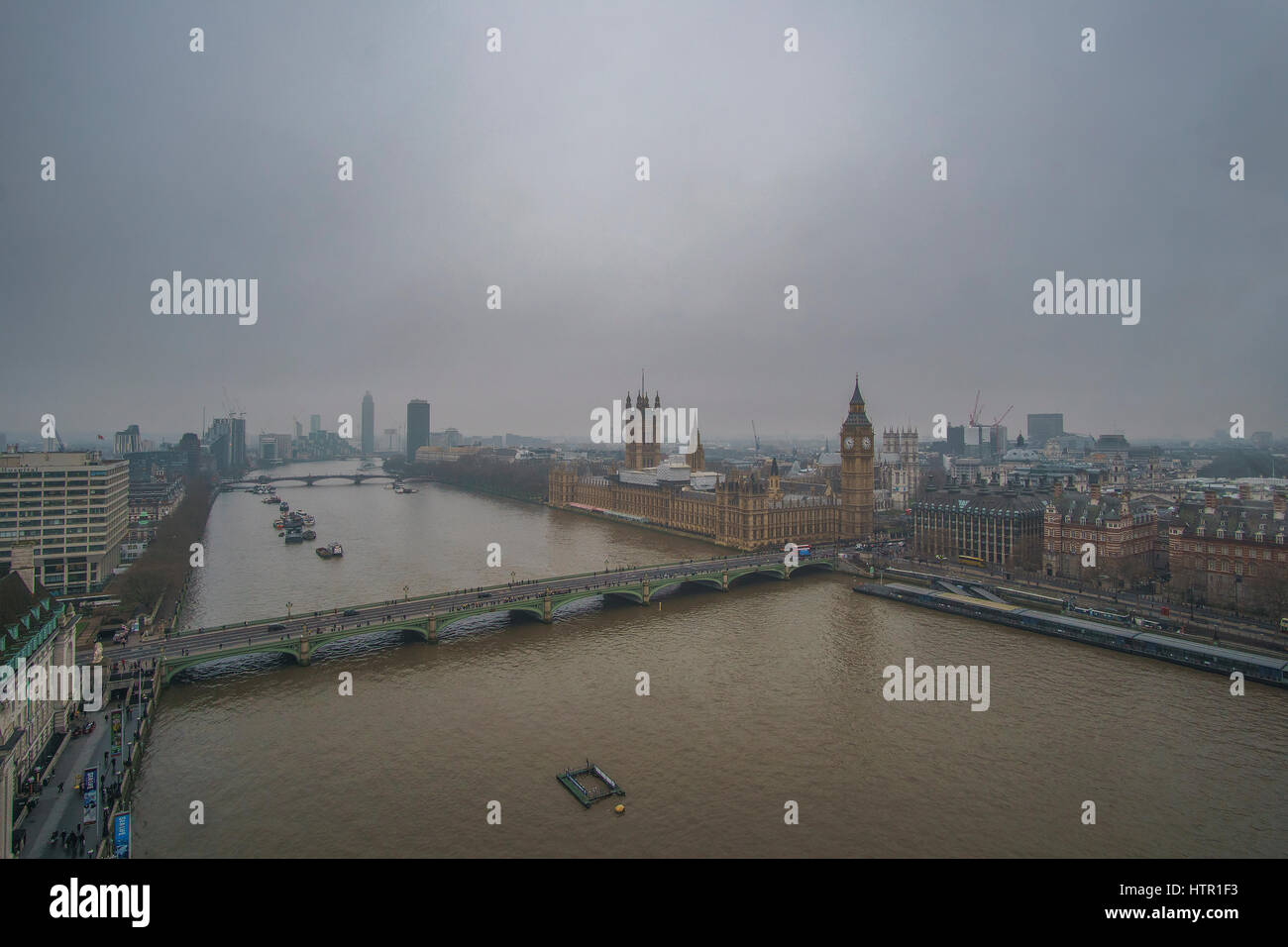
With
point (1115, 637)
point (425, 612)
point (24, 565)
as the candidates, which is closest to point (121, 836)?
point (425, 612)

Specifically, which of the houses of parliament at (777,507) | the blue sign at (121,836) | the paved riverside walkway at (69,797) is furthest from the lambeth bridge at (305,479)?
the blue sign at (121,836)

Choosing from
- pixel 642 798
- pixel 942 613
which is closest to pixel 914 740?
pixel 642 798

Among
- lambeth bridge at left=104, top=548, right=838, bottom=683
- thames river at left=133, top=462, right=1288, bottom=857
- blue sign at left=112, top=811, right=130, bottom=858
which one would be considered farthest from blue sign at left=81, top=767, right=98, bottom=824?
lambeth bridge at left=104, top=548, right=838, bottom=683

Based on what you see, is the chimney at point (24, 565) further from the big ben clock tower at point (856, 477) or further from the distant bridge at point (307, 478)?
the distant bridge at point (307, 478)

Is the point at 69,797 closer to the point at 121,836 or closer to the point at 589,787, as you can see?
the point at 121,836

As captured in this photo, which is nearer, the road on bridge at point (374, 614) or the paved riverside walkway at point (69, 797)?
the paved riverside walkway at point (69, 797)
